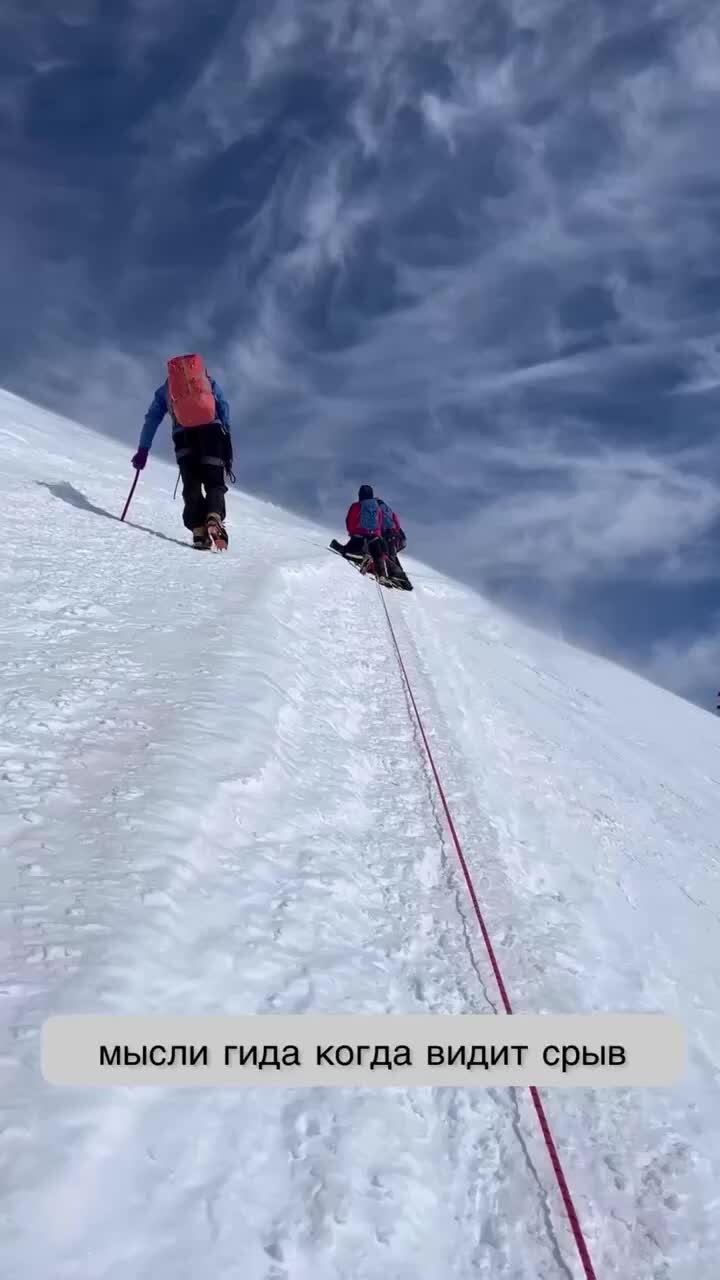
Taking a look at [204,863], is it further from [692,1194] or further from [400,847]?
[692,1194]

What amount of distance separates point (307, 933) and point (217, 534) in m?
7.88

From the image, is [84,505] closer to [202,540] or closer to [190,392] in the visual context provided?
[202,540]

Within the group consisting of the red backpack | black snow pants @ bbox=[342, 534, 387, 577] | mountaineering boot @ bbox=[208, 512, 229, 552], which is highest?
the red backpack

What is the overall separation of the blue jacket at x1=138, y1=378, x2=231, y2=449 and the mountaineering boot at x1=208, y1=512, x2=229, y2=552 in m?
1.16

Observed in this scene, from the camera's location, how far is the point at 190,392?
9.88 m

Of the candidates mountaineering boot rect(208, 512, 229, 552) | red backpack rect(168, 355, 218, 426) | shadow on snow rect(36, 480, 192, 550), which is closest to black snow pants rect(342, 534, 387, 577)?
mountaineering boot rect(208, 512, 229, 552)

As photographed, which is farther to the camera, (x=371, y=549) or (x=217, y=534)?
(x=371, y=549)

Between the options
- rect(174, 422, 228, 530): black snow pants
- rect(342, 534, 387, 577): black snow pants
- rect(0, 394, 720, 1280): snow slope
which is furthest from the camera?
rect(342, 534, 387, 577): black snow pants

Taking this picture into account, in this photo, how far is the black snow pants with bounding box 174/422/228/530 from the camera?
10.2 m

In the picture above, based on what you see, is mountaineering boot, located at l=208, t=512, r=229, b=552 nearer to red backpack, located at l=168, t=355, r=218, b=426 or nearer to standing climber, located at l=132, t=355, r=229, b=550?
standing climber, located at l=132, t=355, r=229, b=550

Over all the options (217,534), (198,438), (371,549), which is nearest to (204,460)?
(198,438)

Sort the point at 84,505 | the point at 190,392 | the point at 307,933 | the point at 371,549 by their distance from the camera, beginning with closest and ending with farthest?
the point at 307,933 → the point at 190,392 → the point at 84,505 → the point at 371,549

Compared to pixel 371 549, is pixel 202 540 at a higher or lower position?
lower

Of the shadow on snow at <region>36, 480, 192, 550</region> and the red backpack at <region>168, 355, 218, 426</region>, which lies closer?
the red backpack at <region>168, 355, 218, 426</region>
